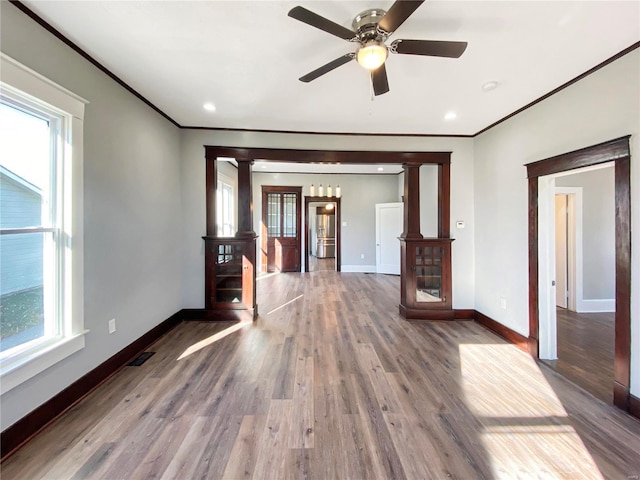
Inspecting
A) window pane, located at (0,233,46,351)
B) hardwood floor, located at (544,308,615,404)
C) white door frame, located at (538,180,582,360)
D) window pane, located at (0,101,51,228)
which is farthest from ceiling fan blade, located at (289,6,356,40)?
hardwood floor, located at (544,308,615,404)

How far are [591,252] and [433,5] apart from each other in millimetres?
4749

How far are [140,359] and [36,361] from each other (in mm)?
1105

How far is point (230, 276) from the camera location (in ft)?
12.9

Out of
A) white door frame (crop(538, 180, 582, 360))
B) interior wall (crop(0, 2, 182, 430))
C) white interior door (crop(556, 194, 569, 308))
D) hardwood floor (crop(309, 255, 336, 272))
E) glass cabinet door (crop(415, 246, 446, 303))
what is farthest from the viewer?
hardwood floor (crop(309, 255, 336, 272))

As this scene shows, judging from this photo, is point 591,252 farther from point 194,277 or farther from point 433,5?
point 194,277

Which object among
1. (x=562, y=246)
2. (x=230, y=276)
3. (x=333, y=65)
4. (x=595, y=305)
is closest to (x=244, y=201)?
(x=230, y=276)

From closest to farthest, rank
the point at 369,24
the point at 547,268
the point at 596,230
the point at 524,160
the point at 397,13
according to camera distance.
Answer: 1. the point at 397,13
2. the point at 369,24
3. the point at 547,268
4. the point at 524,160
5. the point at 596,230

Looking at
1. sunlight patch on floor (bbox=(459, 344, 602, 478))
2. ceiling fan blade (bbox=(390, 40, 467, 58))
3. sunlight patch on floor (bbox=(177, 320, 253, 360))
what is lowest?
sunlight patch on floor (bbox=(459, 344, 602, 478))

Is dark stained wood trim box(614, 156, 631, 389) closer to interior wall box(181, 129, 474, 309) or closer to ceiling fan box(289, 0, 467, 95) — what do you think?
ceiling fan box(289, 0, 467, 95)

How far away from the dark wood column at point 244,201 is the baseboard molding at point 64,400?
171 centimetres

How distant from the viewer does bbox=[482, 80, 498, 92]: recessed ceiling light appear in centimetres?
251

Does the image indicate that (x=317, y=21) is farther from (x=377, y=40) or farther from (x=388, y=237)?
(x=388, y=237)

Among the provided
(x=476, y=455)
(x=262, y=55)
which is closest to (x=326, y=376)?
(x=476, y=455)

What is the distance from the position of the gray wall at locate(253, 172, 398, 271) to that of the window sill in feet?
18.7
